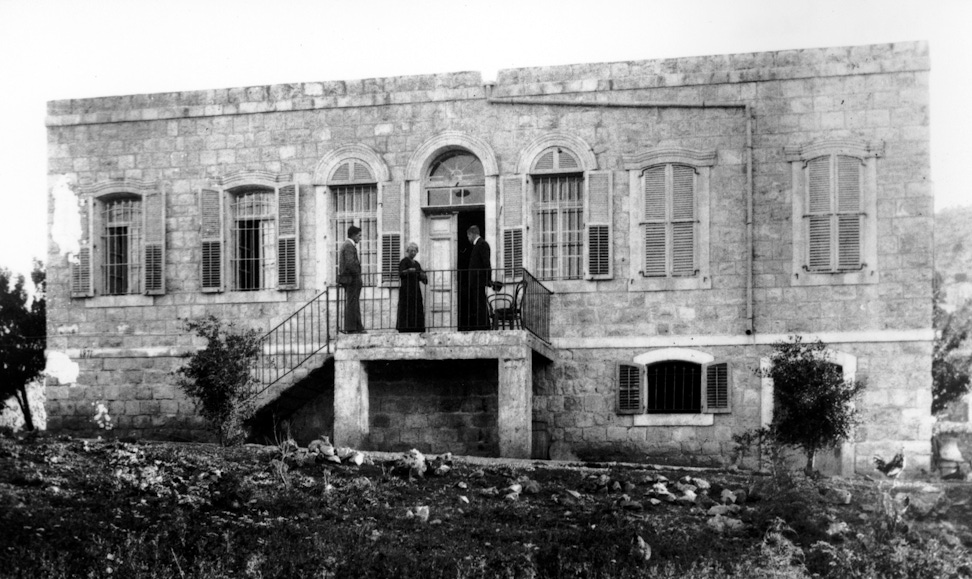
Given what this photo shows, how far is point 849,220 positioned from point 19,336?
44.9ft

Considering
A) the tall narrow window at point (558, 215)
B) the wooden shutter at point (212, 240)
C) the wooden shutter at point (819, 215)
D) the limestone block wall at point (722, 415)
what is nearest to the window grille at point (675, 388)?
the limestone block wall at point (722, 415)

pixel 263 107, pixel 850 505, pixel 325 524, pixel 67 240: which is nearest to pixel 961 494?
pixel 850 505

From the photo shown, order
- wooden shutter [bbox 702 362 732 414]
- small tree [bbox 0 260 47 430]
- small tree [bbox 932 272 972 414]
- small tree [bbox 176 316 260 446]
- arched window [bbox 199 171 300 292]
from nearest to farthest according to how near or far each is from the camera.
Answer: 1. small tree [bbox 176 316 260 446]
2. wooden shutter [bbox 702 362 732 414]
3. arched window [bbox 199 171 300 292]
4. small tree [bbox 932 272 972 414]
5. small tree [bbox 0 260 47 430]

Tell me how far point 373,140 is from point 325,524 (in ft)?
25.3

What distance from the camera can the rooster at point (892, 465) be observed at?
15785 mm

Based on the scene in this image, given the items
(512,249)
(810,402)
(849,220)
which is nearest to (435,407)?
(512,249)

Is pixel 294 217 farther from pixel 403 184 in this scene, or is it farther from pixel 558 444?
pixel 558 444

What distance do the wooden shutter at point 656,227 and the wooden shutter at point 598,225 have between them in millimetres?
490

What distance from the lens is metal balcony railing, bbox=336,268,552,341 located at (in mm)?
16797

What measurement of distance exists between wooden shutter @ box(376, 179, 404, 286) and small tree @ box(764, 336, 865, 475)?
5.57m

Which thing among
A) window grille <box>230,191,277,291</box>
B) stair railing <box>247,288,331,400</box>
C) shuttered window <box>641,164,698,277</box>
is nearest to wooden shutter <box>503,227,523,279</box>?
shuttered window <box>641,164,698,277</box>

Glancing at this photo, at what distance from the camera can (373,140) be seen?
60.6 ft

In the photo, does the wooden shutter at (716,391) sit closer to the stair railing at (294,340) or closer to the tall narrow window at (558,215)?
the tall narrow window at (558,215)

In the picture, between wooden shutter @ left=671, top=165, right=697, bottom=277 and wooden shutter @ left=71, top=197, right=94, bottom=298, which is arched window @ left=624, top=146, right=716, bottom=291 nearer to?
wooden shutter @ left=671, top=165, right=697, bottom=277
